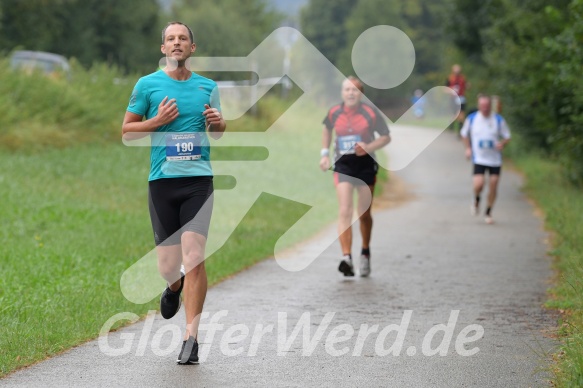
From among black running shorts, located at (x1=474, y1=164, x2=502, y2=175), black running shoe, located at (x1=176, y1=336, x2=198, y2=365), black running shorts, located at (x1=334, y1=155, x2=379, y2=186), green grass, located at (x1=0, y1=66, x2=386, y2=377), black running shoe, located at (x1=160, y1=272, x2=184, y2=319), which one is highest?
black running shorts, located at (x1=334, y1=155, x2=379, y2=186)

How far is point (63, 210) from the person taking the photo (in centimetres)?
1493

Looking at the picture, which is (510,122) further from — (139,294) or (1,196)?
(139,294)

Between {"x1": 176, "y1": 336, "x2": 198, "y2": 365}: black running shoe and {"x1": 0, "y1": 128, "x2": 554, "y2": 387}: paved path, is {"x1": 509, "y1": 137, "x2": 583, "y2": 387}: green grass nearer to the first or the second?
{"x1": 0, "y1": 128, "x2": 554, "y2": 387}: paved path

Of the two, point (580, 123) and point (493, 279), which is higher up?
point (580, 123)

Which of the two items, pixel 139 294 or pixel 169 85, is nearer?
pixel 169 85

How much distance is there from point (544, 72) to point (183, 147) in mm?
Result: 12861

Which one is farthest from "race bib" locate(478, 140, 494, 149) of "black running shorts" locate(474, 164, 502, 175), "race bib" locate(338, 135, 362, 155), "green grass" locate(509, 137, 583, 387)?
"race bib" locate(338, 135, 362, 155)

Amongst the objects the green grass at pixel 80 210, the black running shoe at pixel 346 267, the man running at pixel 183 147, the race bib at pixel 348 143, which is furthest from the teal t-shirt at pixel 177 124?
the race bib at pixel 348 143

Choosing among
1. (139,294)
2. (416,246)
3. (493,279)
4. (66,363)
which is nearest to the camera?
(66,363)

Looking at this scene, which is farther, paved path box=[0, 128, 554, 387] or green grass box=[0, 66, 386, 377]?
green grass box=[0, 66, 386, 377]

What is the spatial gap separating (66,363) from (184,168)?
1.42 metres

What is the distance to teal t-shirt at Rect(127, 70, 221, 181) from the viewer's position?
23.5ft

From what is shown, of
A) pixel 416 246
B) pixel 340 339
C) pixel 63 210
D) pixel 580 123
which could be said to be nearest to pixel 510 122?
pixel 580 123

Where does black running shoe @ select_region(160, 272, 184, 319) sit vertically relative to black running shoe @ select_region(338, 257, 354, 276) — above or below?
above
